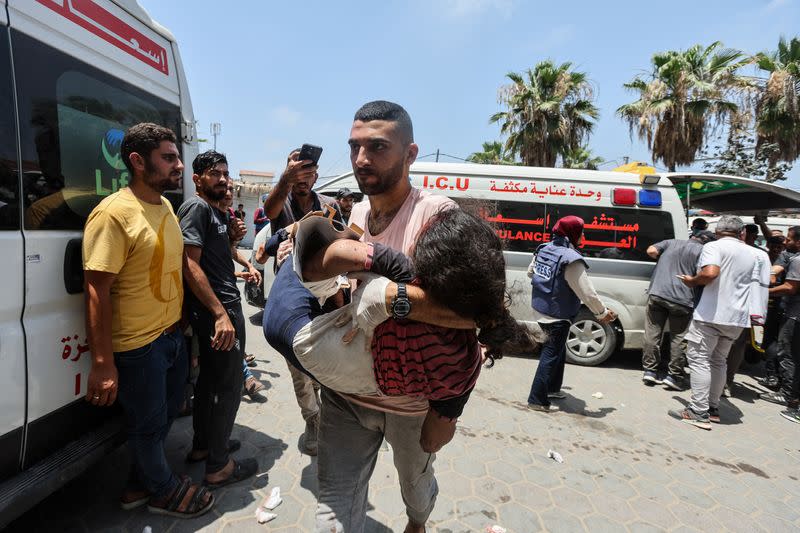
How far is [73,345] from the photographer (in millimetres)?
1863

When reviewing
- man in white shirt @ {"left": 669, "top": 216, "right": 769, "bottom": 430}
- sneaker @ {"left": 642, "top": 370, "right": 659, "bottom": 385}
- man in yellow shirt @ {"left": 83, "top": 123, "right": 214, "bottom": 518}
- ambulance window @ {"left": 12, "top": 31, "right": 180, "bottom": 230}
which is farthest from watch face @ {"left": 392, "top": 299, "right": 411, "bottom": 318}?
sneaker @ {"left": 642, "top": 370, "right": 659, "bottom": 385}

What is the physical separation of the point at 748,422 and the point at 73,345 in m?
5.48

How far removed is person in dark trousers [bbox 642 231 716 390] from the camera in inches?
181

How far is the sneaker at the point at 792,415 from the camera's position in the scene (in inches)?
165

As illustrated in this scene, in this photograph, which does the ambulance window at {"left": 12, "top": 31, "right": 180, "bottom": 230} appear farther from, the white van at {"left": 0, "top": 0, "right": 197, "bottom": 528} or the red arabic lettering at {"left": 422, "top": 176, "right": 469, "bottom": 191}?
the red arabic lettering at {"left": 422, "top": 176, "right": 469, "bottom": 191}

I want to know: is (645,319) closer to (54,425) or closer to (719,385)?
(719,385)

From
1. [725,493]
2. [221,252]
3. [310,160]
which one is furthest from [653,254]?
[221,252]

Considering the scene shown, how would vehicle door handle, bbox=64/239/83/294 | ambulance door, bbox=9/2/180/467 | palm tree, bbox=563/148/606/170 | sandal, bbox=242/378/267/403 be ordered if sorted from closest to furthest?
ambulance door, bbox=9/2/180/467 < vehicle door handle, bbox=64/239/83/294 < sandal, bbox=242/378/267/403 < palm tree, bbox=563/148/606/170

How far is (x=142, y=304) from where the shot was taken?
1.92 metres

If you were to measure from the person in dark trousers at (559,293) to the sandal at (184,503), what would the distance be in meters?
2.91

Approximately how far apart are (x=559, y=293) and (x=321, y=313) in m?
2.85

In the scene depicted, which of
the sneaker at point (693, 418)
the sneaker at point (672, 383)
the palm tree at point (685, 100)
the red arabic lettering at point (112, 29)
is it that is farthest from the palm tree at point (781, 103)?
the red arabic lettering at point (112, 29)

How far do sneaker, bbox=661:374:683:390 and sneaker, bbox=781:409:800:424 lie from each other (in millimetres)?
892

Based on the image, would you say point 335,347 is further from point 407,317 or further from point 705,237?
point 705,237
